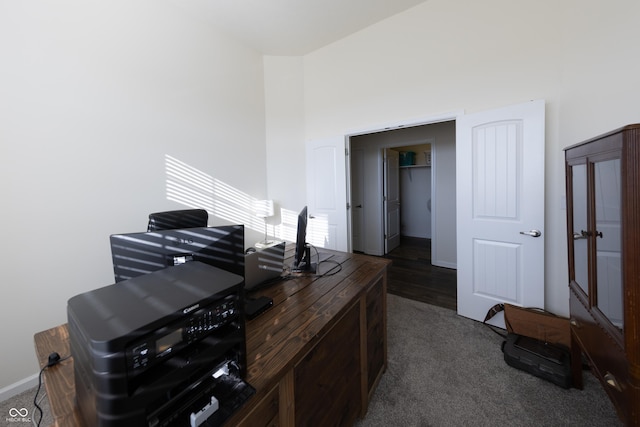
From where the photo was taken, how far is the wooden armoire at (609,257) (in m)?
0.92

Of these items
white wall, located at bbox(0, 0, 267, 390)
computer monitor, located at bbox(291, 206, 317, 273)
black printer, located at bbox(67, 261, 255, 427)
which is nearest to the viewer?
black printer, located at bbox(67, 261, 255, 427)

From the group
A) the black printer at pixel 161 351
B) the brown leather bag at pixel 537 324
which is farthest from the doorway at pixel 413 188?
the black printer at pixel 161 351

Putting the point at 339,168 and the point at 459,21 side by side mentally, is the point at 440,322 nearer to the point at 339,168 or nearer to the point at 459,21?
the point at 339,168

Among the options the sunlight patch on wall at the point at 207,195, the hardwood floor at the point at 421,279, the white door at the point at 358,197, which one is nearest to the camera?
the sunlight patch on wall at the point at 207,195

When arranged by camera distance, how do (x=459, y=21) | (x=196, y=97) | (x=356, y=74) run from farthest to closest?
(x=356, y=74) < (x=196, y=97) < (x=459, y=21)

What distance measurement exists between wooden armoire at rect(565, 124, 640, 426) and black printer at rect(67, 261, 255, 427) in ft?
4.63

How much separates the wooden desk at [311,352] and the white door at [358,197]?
124 inches

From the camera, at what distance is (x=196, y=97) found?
293cm

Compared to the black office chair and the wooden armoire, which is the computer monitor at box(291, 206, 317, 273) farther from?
the wooden armoire

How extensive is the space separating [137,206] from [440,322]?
128 inches

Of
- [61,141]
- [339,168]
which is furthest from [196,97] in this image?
[339,168]

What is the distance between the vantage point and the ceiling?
2.80 metres

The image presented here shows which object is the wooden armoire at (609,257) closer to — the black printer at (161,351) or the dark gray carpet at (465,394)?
the dark gray carpet at (465,394)

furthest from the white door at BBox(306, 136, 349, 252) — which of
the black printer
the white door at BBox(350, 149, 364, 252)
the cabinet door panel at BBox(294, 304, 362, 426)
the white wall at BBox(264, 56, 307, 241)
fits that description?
the black printer
